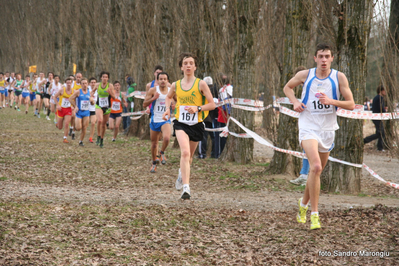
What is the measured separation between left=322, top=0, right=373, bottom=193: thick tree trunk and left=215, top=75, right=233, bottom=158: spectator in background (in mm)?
4474

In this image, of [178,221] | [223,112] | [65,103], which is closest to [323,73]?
[178,221]

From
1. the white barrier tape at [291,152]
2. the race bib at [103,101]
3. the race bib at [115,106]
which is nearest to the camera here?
the white barrier tape at [291,152]

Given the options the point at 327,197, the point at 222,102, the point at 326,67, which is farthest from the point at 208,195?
the point at 222,102

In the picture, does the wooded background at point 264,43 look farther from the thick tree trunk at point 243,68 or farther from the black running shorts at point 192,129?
the black running shorts at point 192,129

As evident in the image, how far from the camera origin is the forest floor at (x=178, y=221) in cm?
513

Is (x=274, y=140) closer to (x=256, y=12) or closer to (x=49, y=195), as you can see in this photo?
(x=256, y=12)

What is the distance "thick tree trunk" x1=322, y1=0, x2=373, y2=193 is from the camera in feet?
27.5

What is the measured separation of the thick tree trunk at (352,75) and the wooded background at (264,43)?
17 millimetres

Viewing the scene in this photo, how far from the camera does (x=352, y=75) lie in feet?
28.1

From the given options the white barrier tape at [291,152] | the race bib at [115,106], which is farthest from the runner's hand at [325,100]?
the race bib at [115,106]

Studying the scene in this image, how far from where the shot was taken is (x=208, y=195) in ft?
27.9

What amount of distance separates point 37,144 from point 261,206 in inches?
403

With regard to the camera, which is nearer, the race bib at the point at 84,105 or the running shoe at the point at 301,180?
the running shoe at the point at 301,180

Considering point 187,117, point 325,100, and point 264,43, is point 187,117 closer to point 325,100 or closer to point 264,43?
point 325,100
